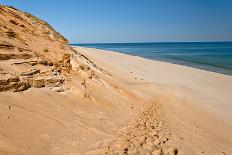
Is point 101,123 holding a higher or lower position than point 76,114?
lower

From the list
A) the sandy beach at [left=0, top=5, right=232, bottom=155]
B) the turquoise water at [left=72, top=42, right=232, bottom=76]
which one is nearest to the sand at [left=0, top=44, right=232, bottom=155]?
the sandy beach at [left=0, top=5, right=232, bottom=155]

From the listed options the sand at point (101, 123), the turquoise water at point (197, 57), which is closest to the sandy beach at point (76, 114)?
the sand at point (101, 123)

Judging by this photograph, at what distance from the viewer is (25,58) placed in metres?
9.39

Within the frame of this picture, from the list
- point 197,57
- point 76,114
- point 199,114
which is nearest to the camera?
point 76,114

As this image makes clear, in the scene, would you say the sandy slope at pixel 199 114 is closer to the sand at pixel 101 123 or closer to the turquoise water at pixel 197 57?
the sand at pixel 101 123

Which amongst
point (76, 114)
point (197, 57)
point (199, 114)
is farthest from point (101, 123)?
point (197, 57)

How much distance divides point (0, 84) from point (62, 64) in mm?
3475

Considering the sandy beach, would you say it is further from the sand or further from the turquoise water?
the turquoise water

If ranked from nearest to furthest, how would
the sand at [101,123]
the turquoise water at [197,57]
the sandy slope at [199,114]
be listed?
the sand at [101,123] < the sandy slope at [199,114] < the turquoise water at [197,57]

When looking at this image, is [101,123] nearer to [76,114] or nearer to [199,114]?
[76,114]

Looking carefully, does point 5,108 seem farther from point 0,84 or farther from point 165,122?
point 165,122

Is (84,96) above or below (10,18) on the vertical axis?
below

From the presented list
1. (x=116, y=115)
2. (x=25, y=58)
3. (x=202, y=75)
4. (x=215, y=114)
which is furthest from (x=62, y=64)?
(x=202, y=75)

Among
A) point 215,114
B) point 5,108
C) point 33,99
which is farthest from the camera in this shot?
point 215,114
